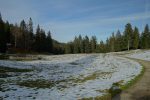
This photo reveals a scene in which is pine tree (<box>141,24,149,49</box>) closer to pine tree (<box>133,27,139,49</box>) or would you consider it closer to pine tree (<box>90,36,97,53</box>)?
pine tree (<box>133,27,139,49</box>)

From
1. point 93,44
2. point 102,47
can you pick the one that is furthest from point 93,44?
point 102,47

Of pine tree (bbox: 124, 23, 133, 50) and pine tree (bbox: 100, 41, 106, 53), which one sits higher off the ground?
pine tree (bbox: 124, 23, 133, 50)

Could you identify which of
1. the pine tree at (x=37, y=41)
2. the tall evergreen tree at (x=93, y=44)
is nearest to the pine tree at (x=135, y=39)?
the tall evergreen tree at (x=93, y=44)

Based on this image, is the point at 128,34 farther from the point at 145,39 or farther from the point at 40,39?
the point at 40,39

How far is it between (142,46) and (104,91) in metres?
95.7

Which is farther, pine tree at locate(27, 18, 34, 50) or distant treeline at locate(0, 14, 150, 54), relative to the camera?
pine tree at locate(27, 18, 34, 50)

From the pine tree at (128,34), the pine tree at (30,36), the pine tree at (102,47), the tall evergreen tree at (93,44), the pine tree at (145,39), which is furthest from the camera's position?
the tall evergreen tree at (93,44)

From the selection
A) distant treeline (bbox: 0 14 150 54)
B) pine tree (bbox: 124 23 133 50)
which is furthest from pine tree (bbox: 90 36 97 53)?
pine tree (bbox: 124 23 133 50)

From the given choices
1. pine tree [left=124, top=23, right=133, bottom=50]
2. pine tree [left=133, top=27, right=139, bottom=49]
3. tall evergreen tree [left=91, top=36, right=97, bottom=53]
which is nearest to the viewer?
pine tree [left=124, top=23, right=133, bottom=50]

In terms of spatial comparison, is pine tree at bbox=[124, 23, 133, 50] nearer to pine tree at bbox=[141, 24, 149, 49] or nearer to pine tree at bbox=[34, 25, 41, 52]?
pine tree at bbox=[141, 24, 149, 49]

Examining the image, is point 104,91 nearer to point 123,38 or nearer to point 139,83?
point 139,83

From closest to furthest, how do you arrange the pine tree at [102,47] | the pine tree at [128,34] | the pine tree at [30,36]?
the pine tree at [128,34] → the pine tree at [30,36] → the pine tree at [102,47]

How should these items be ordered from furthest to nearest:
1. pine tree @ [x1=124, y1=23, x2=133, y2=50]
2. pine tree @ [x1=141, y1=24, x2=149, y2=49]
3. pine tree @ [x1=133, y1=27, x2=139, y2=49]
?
pine tree @ [x1=141, y1=24, x2=149, y2=49], pine tree @ [x1=133, y1=27, x2=139, y2=49], pine tree @ [x1=124, y1=23, x2=133, y2=50]

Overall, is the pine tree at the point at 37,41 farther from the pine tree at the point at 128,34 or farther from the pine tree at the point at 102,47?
the pine tree at the point at 128,34
